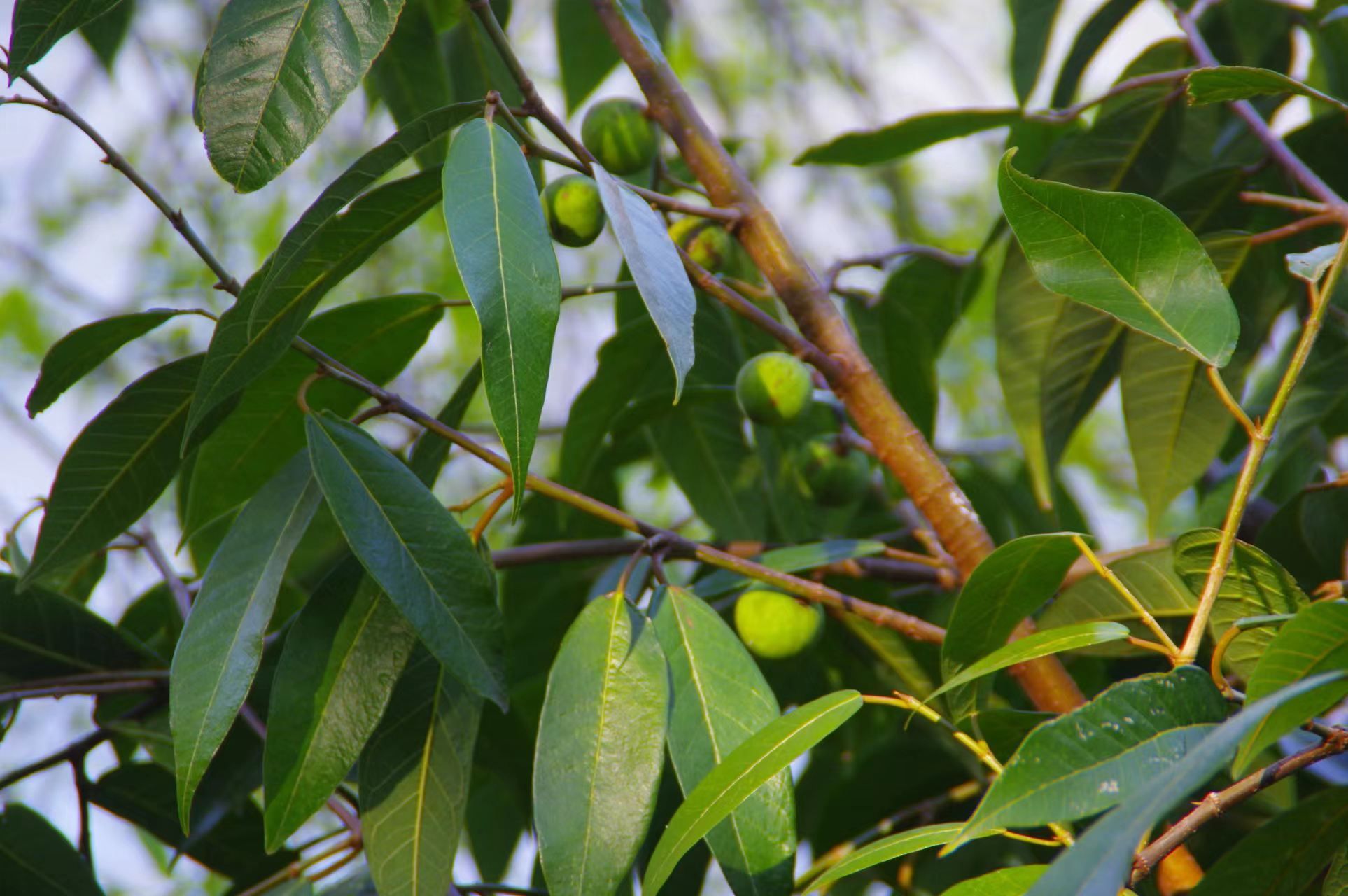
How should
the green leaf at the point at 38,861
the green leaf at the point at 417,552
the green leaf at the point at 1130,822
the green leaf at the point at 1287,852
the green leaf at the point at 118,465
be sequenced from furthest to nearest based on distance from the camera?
the green leaf at the point at 38,861, the green leaf at the point at 118,465, the green leaf at the point at 417,552, the green leaf at the point at 1287,852, the green leaf at the point at 1130,822

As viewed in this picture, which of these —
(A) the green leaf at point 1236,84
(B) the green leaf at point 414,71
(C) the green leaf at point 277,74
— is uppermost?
(B) the green leaf at point 414,71

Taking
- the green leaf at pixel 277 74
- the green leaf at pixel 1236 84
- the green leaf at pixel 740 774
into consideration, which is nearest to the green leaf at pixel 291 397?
the green leaf at pixel 277 74

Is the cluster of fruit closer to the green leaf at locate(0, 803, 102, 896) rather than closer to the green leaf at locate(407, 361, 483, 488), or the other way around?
the green leaf at locate(407, 361, 483, 488)

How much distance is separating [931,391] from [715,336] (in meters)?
0.25

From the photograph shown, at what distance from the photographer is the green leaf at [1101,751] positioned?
1.57 ft

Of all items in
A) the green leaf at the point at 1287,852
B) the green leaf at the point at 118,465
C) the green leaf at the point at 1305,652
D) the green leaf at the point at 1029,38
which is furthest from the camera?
the green leaf at the point at 1029,38

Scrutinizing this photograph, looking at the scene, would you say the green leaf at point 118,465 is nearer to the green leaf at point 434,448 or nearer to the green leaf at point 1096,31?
the green leaf at point 434,448

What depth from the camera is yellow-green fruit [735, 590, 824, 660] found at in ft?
3.06

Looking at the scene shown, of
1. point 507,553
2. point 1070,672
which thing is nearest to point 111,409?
point 507,553

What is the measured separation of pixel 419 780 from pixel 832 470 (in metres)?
0.50

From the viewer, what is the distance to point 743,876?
26.9 inches

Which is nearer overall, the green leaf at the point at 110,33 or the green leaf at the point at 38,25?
the green leaf at the point at 38,25

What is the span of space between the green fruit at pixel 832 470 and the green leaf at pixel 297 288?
48 cm

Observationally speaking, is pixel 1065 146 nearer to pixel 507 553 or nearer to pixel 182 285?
pixel 507 553
